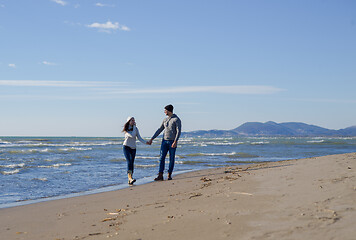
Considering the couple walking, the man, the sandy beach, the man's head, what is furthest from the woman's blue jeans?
the sandy beach

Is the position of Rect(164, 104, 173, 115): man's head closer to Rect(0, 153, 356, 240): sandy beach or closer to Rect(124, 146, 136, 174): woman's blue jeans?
Rect(124, 146, 136, 174): woman's blue jeans

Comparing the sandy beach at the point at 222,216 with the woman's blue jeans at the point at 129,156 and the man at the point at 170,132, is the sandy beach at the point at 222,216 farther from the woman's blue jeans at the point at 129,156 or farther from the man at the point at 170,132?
the man at the point at 170,132

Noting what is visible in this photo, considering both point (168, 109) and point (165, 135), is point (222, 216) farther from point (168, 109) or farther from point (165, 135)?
point (168, 109)

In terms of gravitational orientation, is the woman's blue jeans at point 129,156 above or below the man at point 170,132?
below

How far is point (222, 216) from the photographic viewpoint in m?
3.82

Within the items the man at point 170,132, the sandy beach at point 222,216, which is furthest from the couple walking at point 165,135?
the sandy beach at point 222,216

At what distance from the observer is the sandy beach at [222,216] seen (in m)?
3.20

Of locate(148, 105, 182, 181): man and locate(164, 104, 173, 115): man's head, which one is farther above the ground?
locate(164, 104, 173, 115): man's head

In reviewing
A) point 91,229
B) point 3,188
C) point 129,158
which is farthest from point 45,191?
point 91,229

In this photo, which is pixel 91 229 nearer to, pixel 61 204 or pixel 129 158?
pixel 61 204

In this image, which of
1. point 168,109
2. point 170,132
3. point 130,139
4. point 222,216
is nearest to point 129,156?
point 130,139

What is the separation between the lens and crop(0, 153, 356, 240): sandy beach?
10.5 feet

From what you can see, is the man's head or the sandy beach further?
the man's head

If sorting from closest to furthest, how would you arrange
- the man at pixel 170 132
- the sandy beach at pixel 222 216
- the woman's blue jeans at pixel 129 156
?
the sandy beach at pixel 222 216
the woman's blue jeans at pixel 129 156
the man at pixel 170 132
